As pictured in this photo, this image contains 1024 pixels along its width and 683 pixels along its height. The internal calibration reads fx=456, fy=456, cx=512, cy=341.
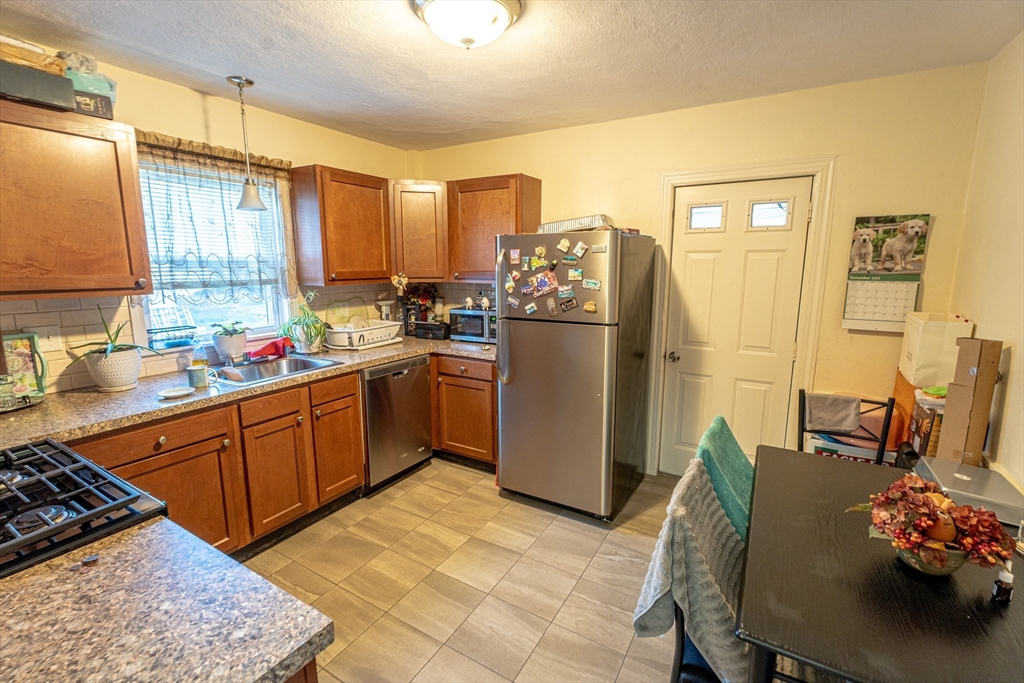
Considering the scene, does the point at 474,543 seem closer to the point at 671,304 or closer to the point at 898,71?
the point at 671,304

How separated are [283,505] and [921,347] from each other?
3113mm

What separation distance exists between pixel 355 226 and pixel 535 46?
5.45 feet

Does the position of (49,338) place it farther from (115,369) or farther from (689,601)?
(689,601)

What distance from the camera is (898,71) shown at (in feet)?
7.14

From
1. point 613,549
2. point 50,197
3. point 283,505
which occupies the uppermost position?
point 50,197

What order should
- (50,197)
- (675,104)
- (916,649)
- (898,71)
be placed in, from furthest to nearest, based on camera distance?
(675,104)
(898,71)
(50,197)
(916,649)

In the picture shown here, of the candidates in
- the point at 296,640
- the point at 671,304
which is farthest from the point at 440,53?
the point at 296,640

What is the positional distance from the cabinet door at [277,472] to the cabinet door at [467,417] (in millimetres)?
1015

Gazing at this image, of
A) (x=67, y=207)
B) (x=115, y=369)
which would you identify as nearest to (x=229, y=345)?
(x=115, y=369)

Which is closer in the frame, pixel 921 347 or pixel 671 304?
pixel 921 347

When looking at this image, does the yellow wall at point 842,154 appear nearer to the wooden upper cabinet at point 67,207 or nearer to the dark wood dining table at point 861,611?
Answer: the dark wood dining table at point 861,611

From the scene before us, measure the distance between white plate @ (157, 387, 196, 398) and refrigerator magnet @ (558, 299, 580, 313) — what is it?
1800 mm

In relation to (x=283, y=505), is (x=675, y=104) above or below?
above

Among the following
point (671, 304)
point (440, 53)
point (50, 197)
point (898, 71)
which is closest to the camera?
point (50, 197)
